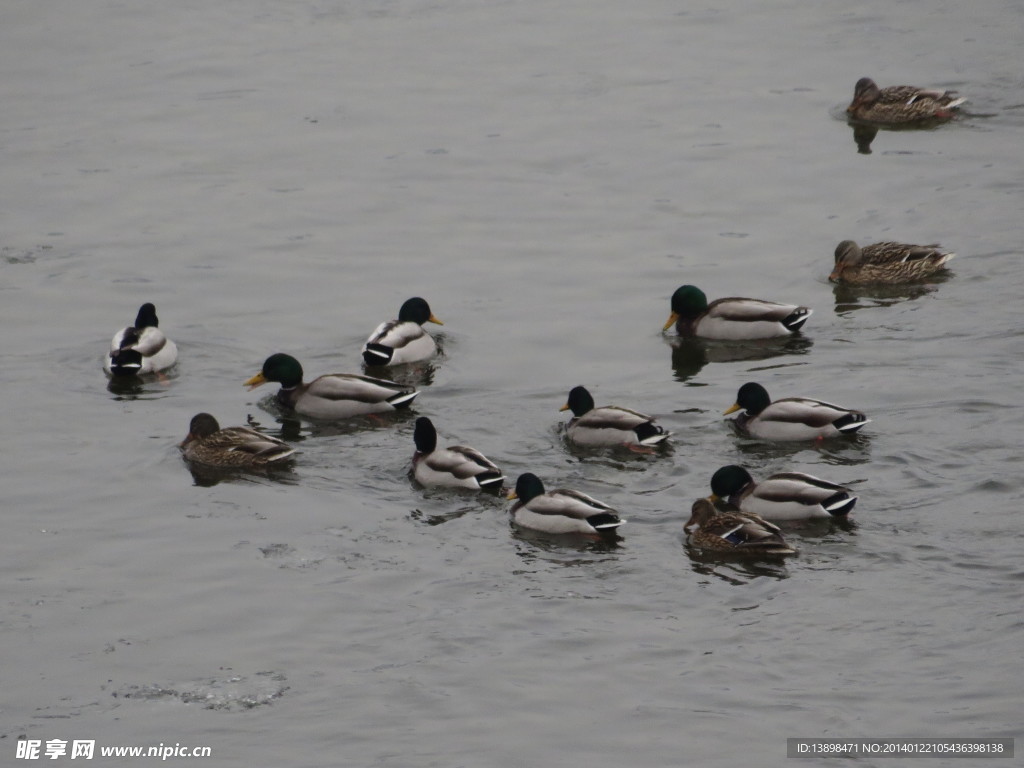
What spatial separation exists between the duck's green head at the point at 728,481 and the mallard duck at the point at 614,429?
1.27 metres

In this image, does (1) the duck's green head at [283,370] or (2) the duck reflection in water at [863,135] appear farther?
(2) the duck reflection in water at [863,135]

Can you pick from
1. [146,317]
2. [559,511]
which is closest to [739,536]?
[559,511]

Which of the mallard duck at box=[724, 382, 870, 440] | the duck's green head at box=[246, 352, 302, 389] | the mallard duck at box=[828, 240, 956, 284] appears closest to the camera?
the mallard duck at box=[724, 382, 870, 440]

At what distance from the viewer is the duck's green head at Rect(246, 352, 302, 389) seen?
1644 centimetres

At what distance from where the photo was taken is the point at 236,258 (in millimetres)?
20562

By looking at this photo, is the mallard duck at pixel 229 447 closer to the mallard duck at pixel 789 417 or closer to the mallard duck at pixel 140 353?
the mallard duck at pixel 140 353

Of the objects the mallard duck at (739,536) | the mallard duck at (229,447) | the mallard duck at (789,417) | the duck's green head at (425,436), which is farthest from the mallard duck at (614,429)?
the mallard duck at (229,447)

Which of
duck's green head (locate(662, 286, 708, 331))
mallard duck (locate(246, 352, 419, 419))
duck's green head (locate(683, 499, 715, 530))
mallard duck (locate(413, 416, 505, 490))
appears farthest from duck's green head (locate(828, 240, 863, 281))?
duck's green head (locate(683, 499, 715, 530))

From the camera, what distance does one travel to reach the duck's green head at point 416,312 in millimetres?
18031

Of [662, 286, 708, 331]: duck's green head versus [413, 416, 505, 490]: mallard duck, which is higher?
[662, 286, 708, 331]: duck's green head

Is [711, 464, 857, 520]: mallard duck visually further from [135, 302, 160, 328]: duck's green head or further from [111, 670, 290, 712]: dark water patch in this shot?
[135, 302, 160, 328]: duck's green head

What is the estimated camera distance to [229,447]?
1490cm

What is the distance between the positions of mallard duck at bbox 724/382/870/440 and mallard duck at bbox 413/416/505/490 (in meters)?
2.56

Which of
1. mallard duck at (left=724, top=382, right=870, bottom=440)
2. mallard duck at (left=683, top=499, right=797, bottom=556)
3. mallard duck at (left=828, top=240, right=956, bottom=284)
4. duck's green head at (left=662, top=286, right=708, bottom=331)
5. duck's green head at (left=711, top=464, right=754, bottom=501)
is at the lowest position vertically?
mallard duck at (left=683, top=499, right=797, bottom=556)
